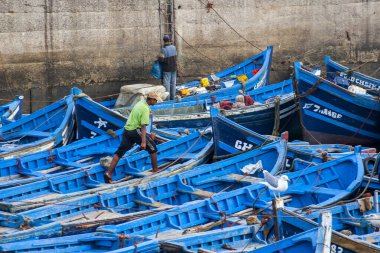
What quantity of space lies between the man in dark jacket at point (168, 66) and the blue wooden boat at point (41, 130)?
3.33 m

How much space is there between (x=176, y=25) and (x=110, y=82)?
213cm

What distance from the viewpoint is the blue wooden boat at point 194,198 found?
40.0 feet

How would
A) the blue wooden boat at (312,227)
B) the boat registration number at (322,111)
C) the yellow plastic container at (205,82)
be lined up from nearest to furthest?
the blue wooden boat at (312,227), the boat registration number at (322,111), the yellow plastic container at (205,82)

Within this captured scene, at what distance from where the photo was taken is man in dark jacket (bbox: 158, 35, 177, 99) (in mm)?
20523

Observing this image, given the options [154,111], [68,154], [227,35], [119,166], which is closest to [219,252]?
[119,166]

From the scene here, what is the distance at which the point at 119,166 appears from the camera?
15.3 metres

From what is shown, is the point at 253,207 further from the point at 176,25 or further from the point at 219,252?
the point at 176,25

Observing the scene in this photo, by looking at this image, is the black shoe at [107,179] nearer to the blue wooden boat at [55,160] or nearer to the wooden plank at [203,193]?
the blue wooden boat at [55,160]

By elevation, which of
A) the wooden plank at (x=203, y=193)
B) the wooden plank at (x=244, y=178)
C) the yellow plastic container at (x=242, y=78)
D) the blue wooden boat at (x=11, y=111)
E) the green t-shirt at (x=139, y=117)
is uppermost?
the green t-shirt at (x=139, y=117)

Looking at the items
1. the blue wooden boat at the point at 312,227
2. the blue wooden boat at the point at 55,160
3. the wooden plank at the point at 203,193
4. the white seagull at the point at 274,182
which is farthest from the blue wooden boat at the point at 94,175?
the blue wooden boat at the point at 312,227

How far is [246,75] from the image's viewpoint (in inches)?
879

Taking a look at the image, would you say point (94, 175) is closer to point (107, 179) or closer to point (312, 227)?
point (107, 179)

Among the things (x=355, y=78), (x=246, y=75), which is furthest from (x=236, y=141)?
(x=246, y=75)

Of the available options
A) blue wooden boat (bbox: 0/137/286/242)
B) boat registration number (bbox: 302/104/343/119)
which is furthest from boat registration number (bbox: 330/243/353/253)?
boat registration number (bbox: 302/104/343/119)
